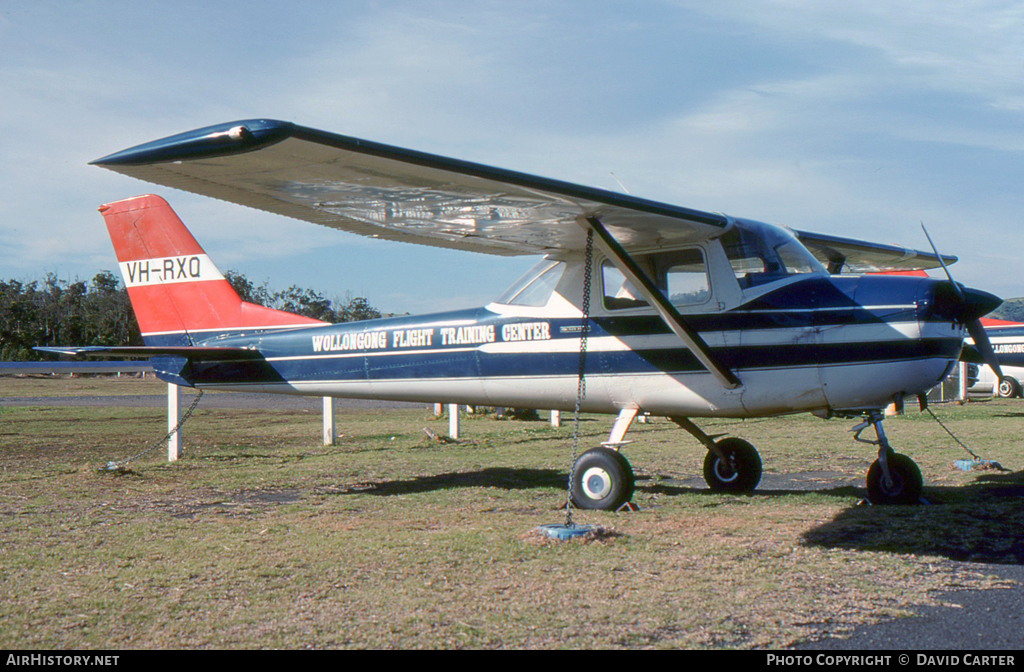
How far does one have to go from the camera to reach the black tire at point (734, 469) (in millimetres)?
8211

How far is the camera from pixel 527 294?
26.6 ft

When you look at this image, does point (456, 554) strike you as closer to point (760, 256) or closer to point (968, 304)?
point (760, 256)

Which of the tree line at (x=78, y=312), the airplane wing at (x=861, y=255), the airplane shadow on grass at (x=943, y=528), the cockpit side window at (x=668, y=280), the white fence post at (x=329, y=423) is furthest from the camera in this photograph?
the tree line at (x=78, y=312)

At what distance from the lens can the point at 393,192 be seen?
6203mm

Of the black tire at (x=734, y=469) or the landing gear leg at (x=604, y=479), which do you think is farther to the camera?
the black tire at (x=734, y=469)

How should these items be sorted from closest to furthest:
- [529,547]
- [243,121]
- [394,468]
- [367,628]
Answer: [367,628], [243,121], [529,547], [394,468]

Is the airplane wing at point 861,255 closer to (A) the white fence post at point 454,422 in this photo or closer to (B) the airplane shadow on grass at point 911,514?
(B) the airplane shadow on grass at point 911,514

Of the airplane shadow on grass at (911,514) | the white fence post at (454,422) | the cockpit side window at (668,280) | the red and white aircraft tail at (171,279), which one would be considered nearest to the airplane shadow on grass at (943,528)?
the airplane shadow on grass at (911,514)

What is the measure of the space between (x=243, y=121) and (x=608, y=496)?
14.4 feet

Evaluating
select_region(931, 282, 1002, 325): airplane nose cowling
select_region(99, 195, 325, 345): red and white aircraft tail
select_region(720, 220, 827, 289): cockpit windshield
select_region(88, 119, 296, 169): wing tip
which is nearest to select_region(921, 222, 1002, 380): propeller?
select_region(931, 282, 1002, 325): airplane nose cowling

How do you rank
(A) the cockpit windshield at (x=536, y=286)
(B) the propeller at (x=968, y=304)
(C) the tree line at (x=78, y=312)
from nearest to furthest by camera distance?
(B) the propeller at (x=968, y=304) < (A) the cockpit windshield at (x=536, y=286) < (C) the tree line at (x=78, y=312)
